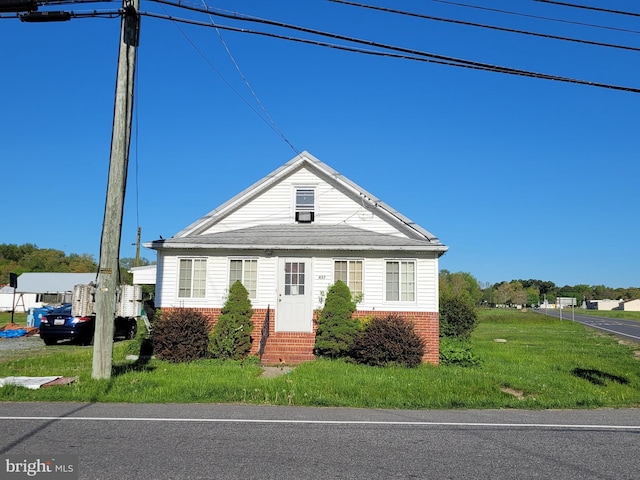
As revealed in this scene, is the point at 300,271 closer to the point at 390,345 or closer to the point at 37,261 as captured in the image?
the point at 390,345

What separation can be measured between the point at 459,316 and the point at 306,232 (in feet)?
27.1

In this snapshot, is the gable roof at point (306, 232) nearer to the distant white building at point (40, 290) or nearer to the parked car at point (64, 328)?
the parked car at point (64, 328)

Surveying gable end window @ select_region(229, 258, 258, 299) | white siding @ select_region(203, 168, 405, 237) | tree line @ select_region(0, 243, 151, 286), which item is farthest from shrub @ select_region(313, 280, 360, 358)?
tree line @ select_region(0, 243, 151, 286)

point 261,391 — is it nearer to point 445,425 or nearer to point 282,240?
point 445,425

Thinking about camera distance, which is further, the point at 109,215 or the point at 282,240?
the point at 282,240

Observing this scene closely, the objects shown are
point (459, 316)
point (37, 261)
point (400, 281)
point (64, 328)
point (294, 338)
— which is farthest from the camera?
point (37, 261)

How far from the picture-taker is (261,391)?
9367 mm

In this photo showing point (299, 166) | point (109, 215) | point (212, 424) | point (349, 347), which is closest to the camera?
point (212, 424)

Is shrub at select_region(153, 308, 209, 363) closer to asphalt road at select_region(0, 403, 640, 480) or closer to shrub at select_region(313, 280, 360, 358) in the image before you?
shrub at select_region(313, 280, 360, 358)

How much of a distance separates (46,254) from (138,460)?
97.9 m

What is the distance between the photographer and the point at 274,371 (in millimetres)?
12609

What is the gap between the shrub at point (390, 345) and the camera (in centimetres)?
1327

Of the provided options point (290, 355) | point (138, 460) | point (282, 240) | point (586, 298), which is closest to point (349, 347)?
point (290, 355)

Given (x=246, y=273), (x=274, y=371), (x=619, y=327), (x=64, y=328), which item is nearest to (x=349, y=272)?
(x=246, y=273)
